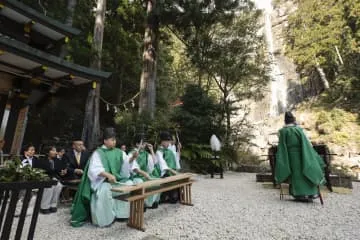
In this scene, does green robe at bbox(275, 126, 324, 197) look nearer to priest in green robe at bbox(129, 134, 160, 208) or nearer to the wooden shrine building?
priest in green robe at bbox(129, 134, 160, 208)

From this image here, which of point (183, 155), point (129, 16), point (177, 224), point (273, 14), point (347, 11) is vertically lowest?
point (177, 224)

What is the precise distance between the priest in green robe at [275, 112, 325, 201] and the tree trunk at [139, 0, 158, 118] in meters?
6.56

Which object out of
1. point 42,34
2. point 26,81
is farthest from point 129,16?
point 26,81

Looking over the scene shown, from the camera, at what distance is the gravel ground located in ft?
9.52

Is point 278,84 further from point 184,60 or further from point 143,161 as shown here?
point 143,161

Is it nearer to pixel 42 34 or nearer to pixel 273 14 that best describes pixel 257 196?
pixel 42 34

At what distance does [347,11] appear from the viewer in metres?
15.7

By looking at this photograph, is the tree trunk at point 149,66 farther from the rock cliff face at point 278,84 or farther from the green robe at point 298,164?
the rock cliff face at point 278,84

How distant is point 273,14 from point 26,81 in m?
32.6

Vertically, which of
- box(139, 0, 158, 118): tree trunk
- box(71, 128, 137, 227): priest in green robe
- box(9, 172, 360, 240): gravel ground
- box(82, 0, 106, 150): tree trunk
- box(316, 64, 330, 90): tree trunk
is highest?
box(316, 64, 330, 90): tree trunk

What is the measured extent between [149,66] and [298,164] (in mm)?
8379

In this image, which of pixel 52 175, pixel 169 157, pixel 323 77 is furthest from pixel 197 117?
pixel 323 77

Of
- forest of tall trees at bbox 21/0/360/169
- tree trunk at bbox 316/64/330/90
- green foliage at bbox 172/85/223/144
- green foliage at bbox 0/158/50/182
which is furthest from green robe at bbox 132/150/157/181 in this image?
tree trunk at bbox 316/64/330/90

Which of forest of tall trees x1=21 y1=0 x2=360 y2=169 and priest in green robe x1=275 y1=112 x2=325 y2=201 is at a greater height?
forest of tall trees x1=21 y1=0 x2=360 y2=169
